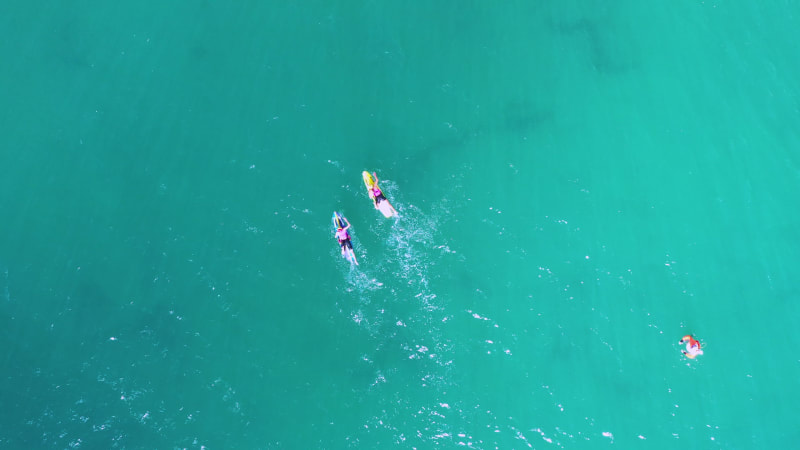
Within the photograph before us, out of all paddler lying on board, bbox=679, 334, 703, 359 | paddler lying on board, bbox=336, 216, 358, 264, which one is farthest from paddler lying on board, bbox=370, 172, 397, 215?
paddler lying on board, bbox=679, 334, 703, 359

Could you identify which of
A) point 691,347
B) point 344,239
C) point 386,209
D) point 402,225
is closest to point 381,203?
point 386,209

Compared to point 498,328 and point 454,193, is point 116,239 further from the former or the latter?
point 498,328

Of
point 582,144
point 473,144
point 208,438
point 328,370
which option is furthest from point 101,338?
point 582,144

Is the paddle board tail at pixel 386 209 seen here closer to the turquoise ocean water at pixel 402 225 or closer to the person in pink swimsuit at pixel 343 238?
the turquoise ocean water at pixel 402 225

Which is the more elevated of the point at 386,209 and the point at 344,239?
the point at 386,209

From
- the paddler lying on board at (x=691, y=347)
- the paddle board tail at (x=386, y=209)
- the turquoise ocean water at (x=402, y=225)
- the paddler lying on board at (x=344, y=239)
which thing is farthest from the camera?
the paddle board tail at (x=386, y=209)

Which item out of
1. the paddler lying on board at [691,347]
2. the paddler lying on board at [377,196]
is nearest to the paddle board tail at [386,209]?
the paddler lying on board at [377,196]

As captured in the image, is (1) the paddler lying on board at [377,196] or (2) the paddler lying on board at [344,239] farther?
(1) the paddler lying on board at [377,196]

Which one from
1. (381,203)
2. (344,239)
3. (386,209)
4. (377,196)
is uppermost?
(377,196)

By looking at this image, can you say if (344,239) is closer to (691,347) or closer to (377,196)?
(377,196)

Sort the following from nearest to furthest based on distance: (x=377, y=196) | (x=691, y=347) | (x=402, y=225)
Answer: (x=691, y=347) → (x=377, y=196) → (x=402, y=225)
